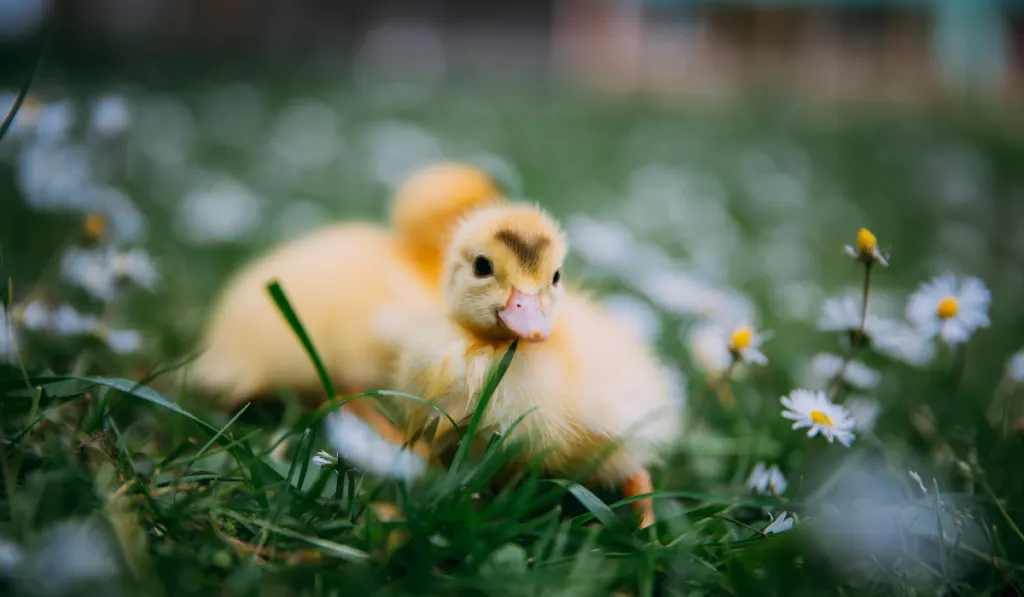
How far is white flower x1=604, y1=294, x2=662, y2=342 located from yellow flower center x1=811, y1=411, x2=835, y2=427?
0.40 m

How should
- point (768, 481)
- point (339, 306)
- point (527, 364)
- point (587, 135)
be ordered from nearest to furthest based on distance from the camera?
point (527, 364) → point (768, 481) → point (339, 306) → point (587, 135)

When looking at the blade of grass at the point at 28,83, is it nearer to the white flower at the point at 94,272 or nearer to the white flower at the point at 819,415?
the white flower at the point at 94,272

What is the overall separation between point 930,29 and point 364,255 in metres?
6.77

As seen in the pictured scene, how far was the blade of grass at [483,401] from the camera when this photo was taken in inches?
32.0

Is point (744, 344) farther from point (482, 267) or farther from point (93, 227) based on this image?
point (93, 227)

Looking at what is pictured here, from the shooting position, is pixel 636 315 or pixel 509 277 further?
pixel 636 315

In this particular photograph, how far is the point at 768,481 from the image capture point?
987 millimetres

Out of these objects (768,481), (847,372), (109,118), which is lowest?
(768,481)

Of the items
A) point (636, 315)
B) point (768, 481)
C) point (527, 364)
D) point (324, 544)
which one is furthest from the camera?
point (636, 315)

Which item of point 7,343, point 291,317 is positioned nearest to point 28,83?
point 7,343

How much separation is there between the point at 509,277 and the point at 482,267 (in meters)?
0.05

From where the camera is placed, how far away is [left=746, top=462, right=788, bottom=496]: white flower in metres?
0.98

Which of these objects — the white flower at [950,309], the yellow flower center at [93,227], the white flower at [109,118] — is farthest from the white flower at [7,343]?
the white flower at [950,309]

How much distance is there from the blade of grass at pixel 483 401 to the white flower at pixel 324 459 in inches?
5.4
